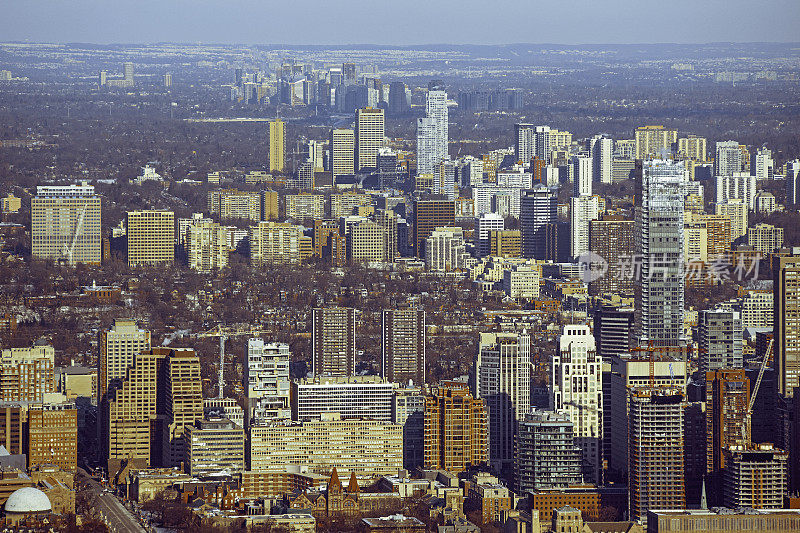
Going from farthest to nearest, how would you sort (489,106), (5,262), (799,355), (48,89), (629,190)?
(489,106)
(48,89)
(629,190)
(5,262)
(799,355)

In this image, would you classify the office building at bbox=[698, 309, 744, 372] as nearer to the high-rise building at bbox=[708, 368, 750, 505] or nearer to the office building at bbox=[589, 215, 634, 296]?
the high-rise building at bbox=[708, 368, 750, 505]

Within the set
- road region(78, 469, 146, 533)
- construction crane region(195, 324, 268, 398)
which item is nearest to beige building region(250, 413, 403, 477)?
road region(78, 469, 146, 533)

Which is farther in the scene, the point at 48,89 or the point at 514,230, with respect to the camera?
the point at 48,89

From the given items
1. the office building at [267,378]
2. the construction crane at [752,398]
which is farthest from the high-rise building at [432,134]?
the construction crane at [752,398]

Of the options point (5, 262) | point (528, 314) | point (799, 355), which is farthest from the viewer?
point (5, 262)

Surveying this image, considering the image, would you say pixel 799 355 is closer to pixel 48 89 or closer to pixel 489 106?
pixel 48 89

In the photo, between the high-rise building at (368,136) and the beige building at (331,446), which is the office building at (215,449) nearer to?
the beige building at (331,446)

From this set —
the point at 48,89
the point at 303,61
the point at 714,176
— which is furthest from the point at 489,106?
the point at 714,176
